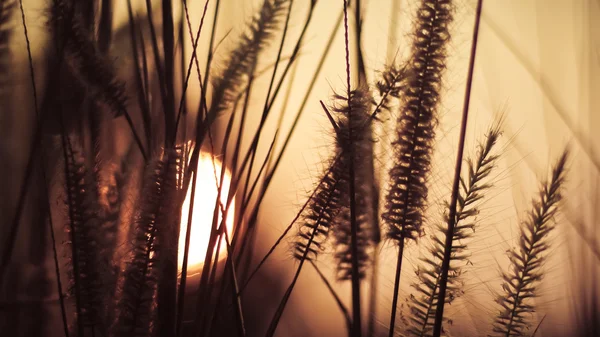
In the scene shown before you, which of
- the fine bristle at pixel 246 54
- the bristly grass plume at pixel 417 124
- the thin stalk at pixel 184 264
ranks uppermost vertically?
the fine bristle at pixel 246 54

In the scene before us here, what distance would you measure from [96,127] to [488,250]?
1.41ft

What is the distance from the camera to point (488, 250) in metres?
0.45

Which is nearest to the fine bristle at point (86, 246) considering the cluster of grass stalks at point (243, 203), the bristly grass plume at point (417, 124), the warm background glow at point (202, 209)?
the cluster of grass stalks at point (243, 203)

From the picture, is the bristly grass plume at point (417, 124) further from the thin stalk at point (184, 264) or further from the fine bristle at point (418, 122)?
the thin stalk at point (184, 264)

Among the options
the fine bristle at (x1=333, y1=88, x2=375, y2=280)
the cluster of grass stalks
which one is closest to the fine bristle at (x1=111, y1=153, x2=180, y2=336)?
the cluster of grass stalks

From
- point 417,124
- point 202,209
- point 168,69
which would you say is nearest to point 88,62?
point 168,69

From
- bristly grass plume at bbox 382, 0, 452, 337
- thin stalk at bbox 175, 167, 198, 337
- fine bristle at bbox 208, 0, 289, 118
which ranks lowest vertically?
thin stalk at bbox 175, 167, 198, 337

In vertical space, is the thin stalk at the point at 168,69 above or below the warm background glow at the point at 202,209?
above

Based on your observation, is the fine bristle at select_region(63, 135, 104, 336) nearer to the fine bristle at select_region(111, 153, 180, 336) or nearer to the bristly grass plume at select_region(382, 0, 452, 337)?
the fine bristle at select_region(111, 153, 180, 336)

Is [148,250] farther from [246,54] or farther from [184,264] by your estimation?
[246,54]

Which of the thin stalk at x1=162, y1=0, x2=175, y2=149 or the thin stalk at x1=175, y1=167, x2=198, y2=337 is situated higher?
the thin stalk at x1=162, y1=0, x2=175, y2=149

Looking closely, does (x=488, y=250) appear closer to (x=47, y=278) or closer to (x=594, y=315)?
(x=594, y=315)

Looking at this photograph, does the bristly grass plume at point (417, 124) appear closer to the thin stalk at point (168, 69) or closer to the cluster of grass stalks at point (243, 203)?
the cluster of grass stalks at point (243, 203)

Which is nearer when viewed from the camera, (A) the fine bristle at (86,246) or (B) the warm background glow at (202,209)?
(A) the fine bristle at (86,246)
